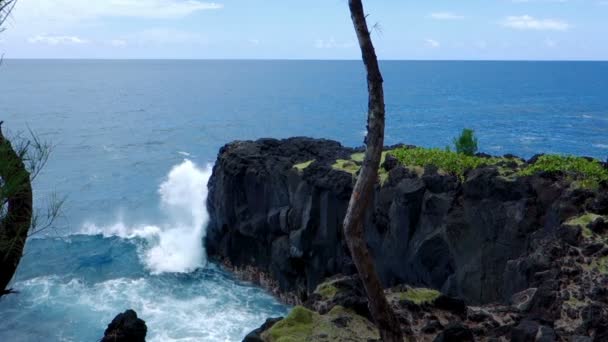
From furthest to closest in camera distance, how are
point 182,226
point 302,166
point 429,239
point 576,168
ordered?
point 182,226, point 302,166, point 429,239, point 576,168

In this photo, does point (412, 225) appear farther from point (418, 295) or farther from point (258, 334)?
point (258, 334)

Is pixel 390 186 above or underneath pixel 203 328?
above

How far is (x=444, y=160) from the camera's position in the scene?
34594mm

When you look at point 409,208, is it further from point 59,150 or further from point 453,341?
point 59,150

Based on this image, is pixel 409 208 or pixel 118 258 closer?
pixel 409 208

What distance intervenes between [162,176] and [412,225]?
61.0 meters

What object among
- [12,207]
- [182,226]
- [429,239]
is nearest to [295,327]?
[12,207]

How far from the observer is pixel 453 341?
14797 mm

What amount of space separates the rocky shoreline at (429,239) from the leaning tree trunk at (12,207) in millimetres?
8587

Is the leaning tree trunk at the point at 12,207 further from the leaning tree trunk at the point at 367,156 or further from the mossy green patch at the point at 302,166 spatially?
the mossy green patch at the point at 302,166

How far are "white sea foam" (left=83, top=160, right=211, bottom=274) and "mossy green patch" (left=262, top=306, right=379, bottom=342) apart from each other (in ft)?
113

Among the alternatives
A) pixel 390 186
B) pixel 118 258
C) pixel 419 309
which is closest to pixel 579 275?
pixel 419 309

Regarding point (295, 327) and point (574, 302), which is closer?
point (295, 327)

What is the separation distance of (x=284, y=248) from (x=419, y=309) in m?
26.0
